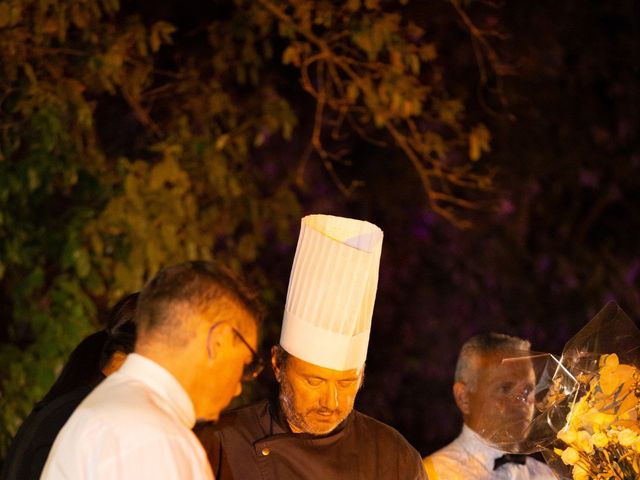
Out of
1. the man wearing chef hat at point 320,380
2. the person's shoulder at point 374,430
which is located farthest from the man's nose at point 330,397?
the person's shoulder at point 374,430

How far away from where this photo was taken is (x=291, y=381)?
13.4 feet

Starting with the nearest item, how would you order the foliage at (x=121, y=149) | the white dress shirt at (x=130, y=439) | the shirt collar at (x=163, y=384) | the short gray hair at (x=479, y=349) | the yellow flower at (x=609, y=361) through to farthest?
the white dress shirt at (x=130, y=439)
the shirt collar at (x=163, y=384)
the yellow flower at (x=609, y=361)
the short gray hair at (x=479, y=349)
the foliage at (x=121, y=149)

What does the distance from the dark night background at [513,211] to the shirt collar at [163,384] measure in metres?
6.28

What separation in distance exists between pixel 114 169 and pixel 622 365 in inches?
145

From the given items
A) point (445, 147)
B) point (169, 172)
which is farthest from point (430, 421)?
A: point (169, 172)

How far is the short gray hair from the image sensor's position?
4.80m

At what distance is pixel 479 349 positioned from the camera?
484 centimetres

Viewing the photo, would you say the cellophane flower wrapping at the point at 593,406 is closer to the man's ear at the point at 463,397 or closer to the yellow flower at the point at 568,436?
the yellow flower at the point at 568,436

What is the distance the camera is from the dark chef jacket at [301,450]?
407 cm

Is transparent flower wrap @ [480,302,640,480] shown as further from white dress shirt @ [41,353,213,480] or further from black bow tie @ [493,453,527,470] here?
white dress shirt @ [41,353,213,480]

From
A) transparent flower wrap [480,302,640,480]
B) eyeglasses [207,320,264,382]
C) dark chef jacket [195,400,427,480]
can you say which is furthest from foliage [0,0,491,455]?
eyeglasses [207,320,264,382]

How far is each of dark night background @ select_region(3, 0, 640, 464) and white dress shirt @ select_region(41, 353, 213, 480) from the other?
632cm

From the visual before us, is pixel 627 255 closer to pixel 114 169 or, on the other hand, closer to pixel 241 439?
pixel 114 169

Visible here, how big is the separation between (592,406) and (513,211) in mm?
6578
